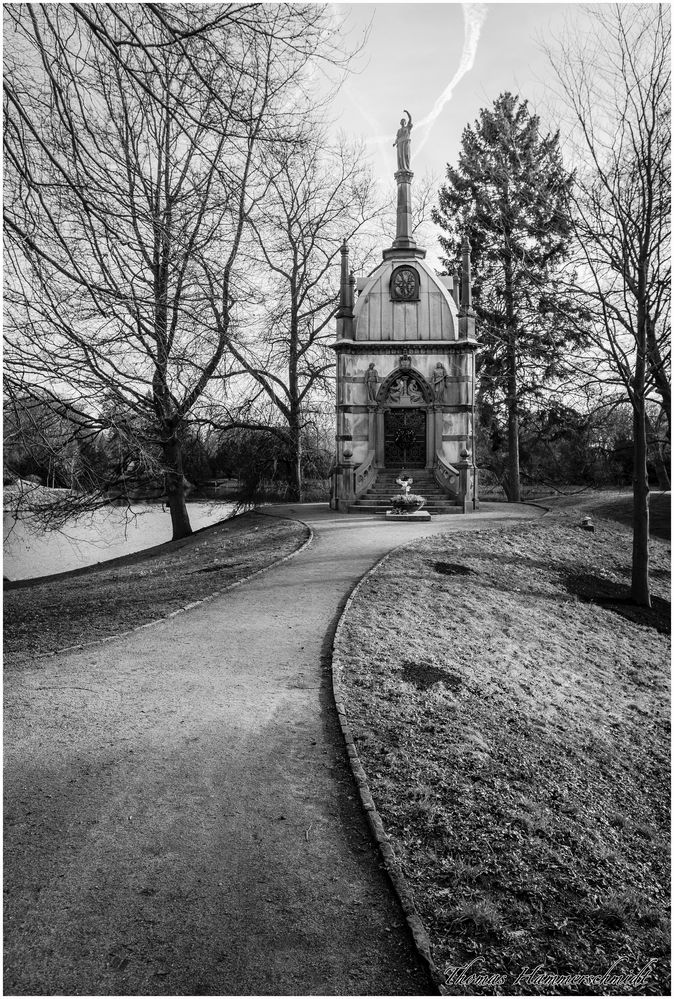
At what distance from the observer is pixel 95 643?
7582 millimetres

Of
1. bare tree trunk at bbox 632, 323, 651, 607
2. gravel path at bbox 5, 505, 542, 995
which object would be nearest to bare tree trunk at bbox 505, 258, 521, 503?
bare tree trunk at bbox 632, 323, 651, 607

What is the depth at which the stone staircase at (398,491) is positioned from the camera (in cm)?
2061

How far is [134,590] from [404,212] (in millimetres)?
18033

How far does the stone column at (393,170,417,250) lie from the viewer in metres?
23.6

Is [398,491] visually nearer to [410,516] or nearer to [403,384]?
[410,516]

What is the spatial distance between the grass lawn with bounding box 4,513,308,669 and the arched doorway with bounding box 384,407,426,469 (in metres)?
5.36

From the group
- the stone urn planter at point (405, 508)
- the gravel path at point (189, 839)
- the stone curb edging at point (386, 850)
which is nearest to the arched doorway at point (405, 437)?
the stone urn planter at point (405, 508)

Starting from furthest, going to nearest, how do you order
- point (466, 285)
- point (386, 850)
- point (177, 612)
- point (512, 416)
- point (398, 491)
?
point (512, 416) → point (466, 285) → point (398, 491) → point (177, 612) → point (386, 850)

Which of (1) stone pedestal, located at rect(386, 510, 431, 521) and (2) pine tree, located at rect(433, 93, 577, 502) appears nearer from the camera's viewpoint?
(1) stone pedestal, located at rect(386, 510, 431, 521)

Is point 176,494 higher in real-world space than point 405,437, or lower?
lower

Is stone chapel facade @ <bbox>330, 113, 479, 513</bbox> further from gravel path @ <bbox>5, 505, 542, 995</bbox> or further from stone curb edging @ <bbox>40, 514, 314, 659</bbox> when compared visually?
gravel path @ <bbox>5, 505, 542, 995</bbox>

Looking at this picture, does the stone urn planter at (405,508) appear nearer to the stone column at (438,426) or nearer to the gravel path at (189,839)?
the stone column at (438,426)

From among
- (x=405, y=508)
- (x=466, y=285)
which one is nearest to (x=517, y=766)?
(x=405, y=508)

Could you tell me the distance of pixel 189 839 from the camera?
12.8ft
